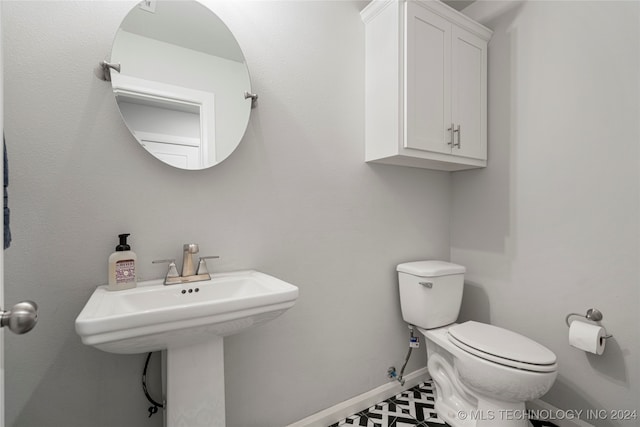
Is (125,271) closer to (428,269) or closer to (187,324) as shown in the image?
(187,324)

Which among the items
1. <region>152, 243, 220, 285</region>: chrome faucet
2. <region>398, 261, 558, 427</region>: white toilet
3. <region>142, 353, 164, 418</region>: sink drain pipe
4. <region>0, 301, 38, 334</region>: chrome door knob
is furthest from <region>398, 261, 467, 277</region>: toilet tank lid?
<region>0, 301, 38, 334</region>: chrome door knob

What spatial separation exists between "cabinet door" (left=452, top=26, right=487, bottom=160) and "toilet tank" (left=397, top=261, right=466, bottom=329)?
2.19ft

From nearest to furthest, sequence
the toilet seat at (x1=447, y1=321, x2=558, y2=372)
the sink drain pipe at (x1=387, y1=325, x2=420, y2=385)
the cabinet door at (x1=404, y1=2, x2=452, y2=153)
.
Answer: the toilet seat at (x1=447, y1=321, x2=558, y2=372) < the cabinet door at (x1=404, y1=2, x2=452, y2=153) < the sink drain pipe at (x1=387, y1=325, x2=420, y2=385)

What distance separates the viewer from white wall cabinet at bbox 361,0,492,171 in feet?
4.77

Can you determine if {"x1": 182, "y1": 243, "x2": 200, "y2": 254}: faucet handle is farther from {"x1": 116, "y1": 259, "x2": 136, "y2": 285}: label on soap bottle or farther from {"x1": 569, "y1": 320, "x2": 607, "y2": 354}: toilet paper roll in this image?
{"x1": 569, "y1": 320, "x2": 607, "y2": 354}: toilet paper roll

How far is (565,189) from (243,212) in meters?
1.60

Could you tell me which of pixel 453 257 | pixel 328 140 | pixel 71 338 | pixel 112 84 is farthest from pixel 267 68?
pixel 453 257

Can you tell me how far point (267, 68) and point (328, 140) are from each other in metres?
0.44

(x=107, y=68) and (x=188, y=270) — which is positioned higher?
(x=107, y=68)

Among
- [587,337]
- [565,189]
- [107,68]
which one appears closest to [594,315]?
[587,337]

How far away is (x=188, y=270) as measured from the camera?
116 cm

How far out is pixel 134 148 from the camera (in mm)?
1110

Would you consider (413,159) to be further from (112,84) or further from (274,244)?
(112,84)

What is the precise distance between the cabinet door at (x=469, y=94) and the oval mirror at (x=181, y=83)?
44.7 inches
